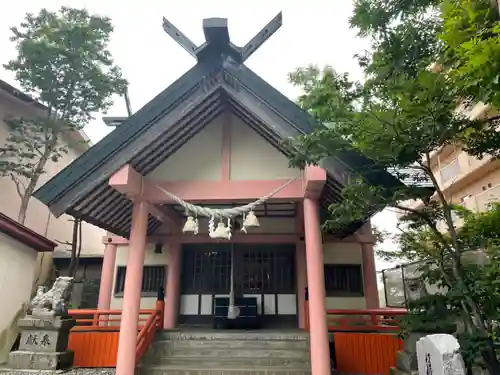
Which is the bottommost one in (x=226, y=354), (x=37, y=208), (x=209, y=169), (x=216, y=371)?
(x=216, y=371)

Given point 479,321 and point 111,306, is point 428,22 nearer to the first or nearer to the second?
point 479,321

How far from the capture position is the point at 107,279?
9359 mm

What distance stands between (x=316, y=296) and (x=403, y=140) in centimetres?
279

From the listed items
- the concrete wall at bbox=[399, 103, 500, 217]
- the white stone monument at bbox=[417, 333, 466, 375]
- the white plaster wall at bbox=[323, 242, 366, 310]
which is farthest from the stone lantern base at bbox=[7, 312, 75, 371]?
the concrete wall at bbox=[399, 103, 500, 217]

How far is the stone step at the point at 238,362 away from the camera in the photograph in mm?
→ 5879

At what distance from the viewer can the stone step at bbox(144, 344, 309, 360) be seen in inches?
241

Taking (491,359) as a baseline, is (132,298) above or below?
above

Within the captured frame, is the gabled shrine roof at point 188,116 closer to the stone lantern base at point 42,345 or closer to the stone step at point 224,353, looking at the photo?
the stone lantern base at point 42,345

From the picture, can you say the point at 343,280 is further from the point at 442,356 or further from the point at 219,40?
the point at 219,40

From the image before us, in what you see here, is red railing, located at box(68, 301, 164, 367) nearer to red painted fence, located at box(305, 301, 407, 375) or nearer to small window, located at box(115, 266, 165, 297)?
small window, located at box(115, 266, 165, 297)

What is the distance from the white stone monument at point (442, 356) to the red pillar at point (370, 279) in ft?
16.6

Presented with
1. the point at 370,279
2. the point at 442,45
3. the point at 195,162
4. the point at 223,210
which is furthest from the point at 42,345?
the point at 442,45

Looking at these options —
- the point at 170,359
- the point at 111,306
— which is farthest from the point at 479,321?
the point at 111,306

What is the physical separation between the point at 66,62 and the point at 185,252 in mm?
7667
